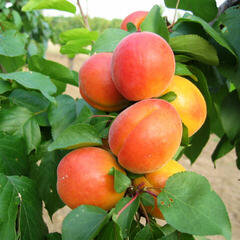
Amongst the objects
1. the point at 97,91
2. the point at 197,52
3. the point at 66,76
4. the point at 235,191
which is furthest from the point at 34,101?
the point at 235,191

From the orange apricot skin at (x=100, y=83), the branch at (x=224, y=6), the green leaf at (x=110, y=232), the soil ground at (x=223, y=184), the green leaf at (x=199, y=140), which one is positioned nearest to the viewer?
the green leaf at (x=110, y=232)

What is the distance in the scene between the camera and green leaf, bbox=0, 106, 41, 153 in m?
0.45

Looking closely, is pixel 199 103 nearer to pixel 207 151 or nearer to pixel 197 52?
pixel 197 52

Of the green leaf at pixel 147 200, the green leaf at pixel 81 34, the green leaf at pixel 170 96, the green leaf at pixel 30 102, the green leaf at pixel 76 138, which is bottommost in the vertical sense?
the green leaf at pixel 30 102

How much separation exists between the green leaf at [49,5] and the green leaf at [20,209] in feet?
1.13

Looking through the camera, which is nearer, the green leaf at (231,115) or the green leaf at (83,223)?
the green leaf at (83,223)

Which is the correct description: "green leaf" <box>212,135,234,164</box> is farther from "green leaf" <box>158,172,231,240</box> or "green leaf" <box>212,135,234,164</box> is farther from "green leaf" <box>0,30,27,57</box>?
"green leaf" <box>0,30,27,57</box>

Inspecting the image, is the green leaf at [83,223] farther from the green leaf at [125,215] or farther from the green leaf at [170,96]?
the green leaf at [170,96]

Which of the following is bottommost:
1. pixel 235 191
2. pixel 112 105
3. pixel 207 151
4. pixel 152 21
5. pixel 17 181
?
pixel 207 151

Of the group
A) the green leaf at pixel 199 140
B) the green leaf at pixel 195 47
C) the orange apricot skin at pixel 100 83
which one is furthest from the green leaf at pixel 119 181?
the green leaf at pixel 199 140

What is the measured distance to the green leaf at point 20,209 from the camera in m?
0.37

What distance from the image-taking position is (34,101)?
Result: 51 centimetres

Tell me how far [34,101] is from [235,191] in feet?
8.19

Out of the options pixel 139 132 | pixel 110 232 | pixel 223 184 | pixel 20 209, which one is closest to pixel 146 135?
pixel 139 132
